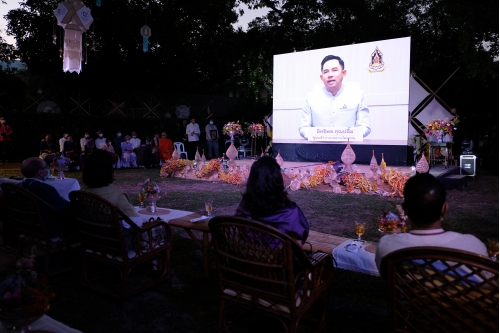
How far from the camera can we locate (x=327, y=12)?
18.7 metres

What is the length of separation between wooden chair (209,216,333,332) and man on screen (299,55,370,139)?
9.12 metres

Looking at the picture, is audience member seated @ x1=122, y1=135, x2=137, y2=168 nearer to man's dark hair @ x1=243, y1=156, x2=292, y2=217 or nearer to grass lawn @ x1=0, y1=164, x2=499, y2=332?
grass lawn @ x1=0, y1=164, x2=499, y2=332

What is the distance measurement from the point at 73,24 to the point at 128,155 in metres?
4.87

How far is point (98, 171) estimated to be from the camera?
3.28 meters

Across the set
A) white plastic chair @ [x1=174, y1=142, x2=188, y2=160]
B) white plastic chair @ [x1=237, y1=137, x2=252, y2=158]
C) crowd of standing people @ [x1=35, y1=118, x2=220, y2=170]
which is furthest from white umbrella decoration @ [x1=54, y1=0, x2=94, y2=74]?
white plastic chair @ [x1=237, y1=137, x2=252, y2=158]

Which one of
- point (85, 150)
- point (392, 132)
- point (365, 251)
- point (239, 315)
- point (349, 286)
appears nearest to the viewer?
point (365, 251)

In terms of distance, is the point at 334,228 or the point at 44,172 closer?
the point at 44,172

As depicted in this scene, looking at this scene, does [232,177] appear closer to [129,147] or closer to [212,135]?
[212,135]

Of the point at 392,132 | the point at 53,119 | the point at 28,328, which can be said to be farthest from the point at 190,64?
the point at 28,328

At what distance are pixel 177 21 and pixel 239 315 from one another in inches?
789

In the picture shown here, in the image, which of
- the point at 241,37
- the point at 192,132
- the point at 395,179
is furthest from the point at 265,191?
the point at 241,37

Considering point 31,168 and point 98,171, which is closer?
point 98,171

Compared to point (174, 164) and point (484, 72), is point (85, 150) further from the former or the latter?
point (484, 72)

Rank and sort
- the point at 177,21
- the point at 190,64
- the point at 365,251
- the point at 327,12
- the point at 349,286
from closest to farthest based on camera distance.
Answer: the point at 365,251
the point at 349,286
the point at 327,12
the point at 177,21
the point at 190,64
